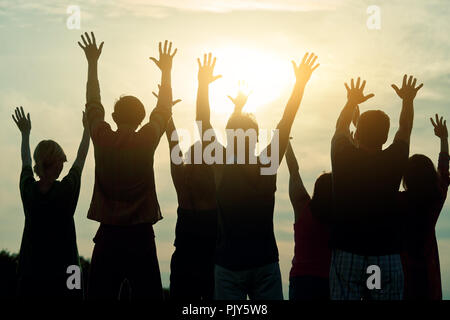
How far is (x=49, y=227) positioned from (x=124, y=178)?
112 cm

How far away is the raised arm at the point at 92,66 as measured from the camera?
22.3ft

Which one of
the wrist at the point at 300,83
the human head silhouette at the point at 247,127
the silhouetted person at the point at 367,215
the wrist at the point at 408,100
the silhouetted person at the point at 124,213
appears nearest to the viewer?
the silhouetted person at the point at 367,215

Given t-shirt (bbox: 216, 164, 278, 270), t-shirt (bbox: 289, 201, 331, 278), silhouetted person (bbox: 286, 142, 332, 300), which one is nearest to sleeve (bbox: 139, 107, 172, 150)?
t-shirt (bbox: 216, 164, 278, 270)

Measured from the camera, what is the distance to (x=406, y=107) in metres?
6.67

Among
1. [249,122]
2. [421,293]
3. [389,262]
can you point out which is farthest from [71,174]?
[421,293]

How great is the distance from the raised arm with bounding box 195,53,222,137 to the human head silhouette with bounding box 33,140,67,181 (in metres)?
1.50

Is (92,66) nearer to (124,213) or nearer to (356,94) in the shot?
(124,213)

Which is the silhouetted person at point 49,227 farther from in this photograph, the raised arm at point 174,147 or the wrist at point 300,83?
the wrist at point 300,83

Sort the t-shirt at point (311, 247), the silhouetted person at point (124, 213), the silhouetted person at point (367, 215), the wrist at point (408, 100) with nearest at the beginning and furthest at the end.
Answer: the silhouetted person at point (367, 215), the silhouetted person at point (124, 213), the wrist at point (408, 100), the t-shirt at point (311, 247)

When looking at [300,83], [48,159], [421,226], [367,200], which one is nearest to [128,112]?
[48,159]

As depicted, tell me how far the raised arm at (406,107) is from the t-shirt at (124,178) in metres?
2.40

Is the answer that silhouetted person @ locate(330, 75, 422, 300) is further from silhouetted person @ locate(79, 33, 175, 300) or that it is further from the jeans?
silhouetted person @ locate(79, 33, 175, 300)

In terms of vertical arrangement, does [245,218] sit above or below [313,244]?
above

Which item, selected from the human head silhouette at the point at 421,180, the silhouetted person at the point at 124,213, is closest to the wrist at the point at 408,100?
the human head silhouette at the point at 421,180
